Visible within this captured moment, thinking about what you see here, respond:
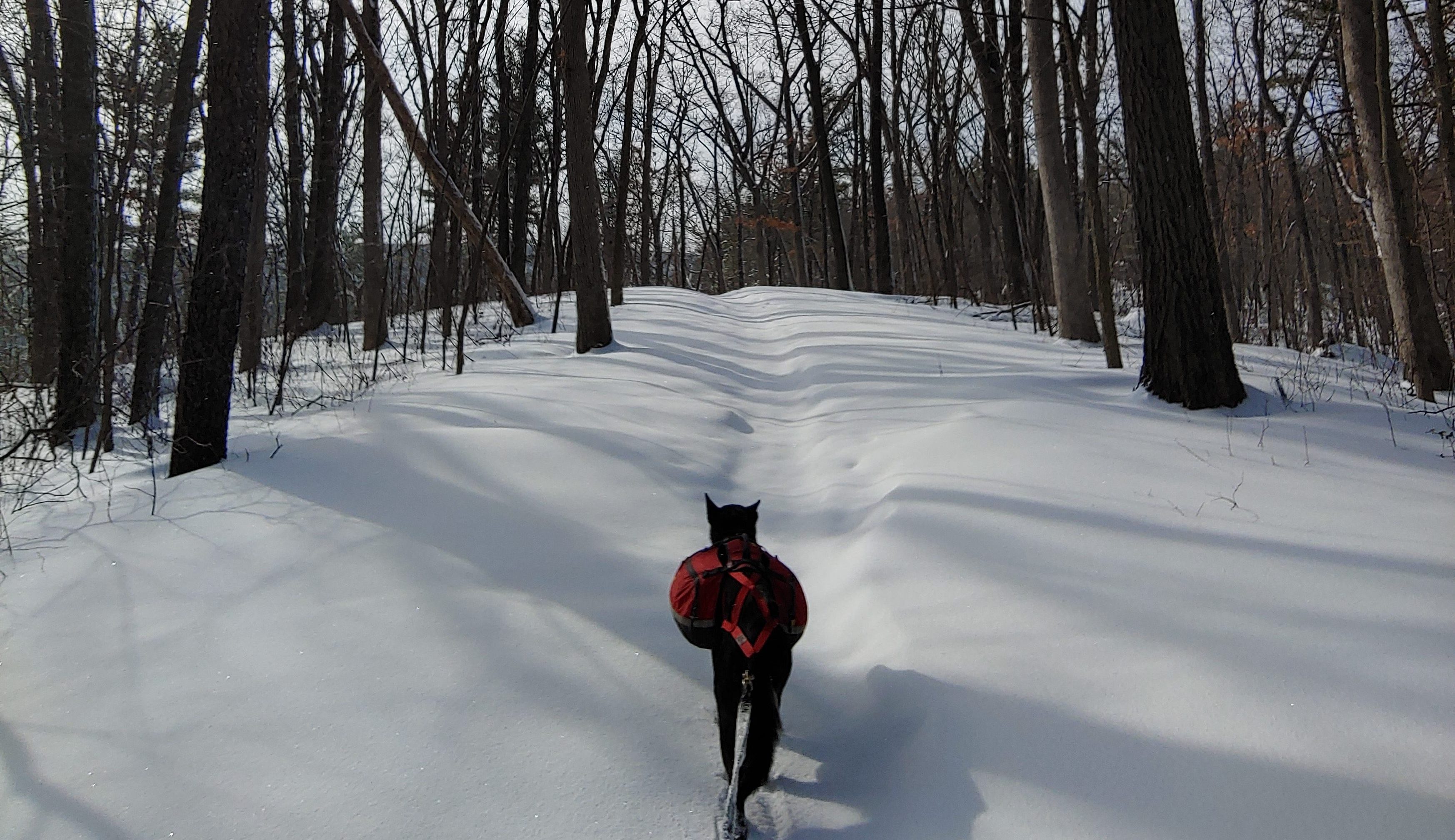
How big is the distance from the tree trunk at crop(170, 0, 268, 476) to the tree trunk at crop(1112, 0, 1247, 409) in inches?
239

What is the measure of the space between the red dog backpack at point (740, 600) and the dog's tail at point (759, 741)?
4.5 inches

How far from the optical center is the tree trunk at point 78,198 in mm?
7426

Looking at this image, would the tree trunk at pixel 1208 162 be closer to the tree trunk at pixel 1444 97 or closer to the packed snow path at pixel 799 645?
the tree trunk at pixel 1444 97

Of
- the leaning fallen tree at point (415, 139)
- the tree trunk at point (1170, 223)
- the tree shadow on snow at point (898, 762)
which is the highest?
the leaning fallen tree at point (415, 139)

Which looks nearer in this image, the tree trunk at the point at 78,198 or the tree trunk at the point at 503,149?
the tree trunk at the point at 78,198

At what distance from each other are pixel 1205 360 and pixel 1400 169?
422cm

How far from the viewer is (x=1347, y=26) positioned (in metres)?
8.13

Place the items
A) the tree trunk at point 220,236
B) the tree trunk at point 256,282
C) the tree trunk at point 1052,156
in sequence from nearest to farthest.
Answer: the tree trunk at point 220,236
the tree trunk at point 256,282
the tree trunk at point 1052,156

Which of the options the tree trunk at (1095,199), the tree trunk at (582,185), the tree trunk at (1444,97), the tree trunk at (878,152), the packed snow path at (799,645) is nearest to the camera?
the packed snow path at (799,645)

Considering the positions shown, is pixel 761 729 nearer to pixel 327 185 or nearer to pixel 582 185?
pixel 582 185

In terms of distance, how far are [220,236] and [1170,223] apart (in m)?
6.37

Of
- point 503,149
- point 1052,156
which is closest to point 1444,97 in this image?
point 1052,156

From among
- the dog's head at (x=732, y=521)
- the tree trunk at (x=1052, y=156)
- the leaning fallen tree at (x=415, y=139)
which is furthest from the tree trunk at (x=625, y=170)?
the dog's head at (x=732, y=521)

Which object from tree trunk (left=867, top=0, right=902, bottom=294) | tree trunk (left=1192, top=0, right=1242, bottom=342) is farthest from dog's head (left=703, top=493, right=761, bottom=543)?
tree trunk (left=867, top=0, right=902, bottom=294)
